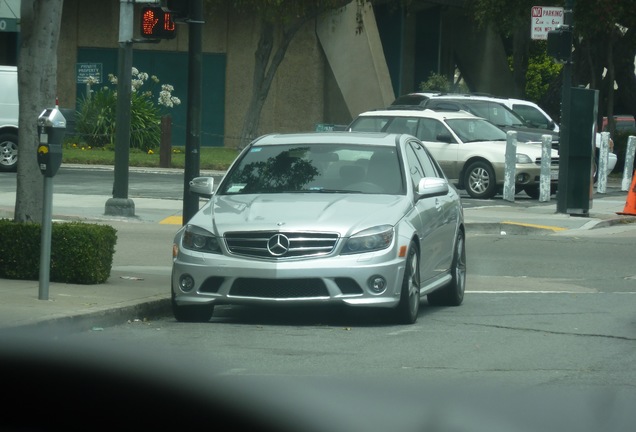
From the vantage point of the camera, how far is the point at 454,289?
1125 centimetres

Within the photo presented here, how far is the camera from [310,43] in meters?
39.5

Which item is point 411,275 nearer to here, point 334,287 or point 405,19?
point 334,287

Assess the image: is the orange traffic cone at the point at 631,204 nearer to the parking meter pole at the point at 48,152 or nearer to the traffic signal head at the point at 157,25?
the traffic signal head at the point at 157,25

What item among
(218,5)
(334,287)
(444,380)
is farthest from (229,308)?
(218,5)

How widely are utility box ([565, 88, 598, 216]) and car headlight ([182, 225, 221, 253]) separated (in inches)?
483

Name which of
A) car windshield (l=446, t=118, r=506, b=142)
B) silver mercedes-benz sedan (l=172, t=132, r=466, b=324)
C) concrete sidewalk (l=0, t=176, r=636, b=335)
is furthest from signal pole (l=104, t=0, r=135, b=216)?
car windshield (l=446, t=118, r=506, b=142)

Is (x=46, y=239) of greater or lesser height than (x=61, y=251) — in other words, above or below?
above

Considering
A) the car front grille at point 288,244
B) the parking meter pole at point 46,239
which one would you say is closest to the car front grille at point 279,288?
the car front grille at point 288,244

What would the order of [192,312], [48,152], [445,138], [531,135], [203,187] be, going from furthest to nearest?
[531,135] < [445,138] < [203,187] < [192,312] < [48,152]

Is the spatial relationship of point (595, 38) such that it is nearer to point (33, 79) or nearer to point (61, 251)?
point (33, 79)

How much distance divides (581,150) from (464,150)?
3.67 metres

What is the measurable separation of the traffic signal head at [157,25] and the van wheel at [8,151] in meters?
12.0

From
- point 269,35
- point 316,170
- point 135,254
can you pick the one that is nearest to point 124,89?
point 135,254

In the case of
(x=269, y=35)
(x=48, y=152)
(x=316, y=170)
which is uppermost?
(x=269, y=35)
